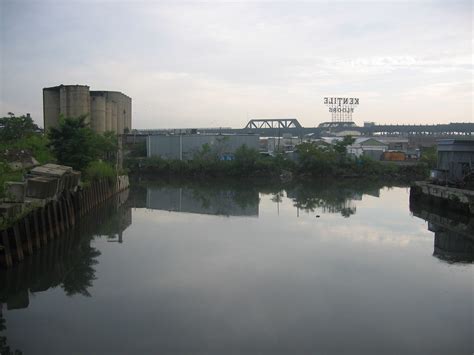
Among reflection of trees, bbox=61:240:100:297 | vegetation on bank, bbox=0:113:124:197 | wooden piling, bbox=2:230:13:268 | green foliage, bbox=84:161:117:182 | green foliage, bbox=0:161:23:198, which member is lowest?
reflection of trees, bbox=61:240:100:297

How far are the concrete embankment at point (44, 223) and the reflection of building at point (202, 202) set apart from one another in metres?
4.46

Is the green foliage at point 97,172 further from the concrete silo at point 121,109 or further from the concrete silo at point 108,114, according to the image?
the concrete silo at point 121,109

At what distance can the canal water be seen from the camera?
724cm

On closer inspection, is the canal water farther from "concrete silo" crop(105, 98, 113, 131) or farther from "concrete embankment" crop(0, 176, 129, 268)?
"concrete silo" crop(105, 98, 113, 131)

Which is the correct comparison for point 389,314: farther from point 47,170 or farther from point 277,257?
point 47,170

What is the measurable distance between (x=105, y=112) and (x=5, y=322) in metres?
A: 35.0

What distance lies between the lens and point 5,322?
8070 mm

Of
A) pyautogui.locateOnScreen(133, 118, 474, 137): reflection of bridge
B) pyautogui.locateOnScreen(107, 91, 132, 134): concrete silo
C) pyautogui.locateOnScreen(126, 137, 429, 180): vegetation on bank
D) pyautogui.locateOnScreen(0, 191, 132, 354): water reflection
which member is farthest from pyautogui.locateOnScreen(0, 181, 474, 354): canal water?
pyautogui.locateOnScreen(133, 118, 474, 137): reflection of bridge

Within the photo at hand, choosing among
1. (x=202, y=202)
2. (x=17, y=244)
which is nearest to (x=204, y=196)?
(x=202, y=202)

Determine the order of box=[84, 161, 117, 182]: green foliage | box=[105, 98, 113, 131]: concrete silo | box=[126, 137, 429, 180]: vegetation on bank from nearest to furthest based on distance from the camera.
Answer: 1. box=[84, 161, 117, 182]: green foliage
2. box=[126, 137, 429, 180]: vegetation on bank
3. box=[105, 98, 113, 131]: concrete silo

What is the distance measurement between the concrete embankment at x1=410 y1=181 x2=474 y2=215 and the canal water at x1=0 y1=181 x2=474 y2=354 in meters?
0.73

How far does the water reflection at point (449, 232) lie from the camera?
1314 cm

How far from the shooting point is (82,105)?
123 ft

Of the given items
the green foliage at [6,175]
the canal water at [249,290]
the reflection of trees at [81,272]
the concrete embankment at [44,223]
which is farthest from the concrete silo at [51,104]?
the reflection of trees at [81,272]
